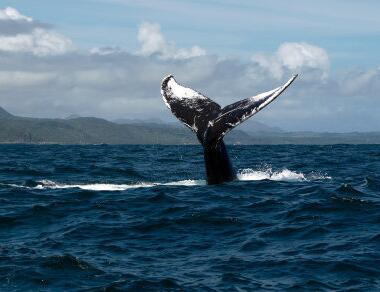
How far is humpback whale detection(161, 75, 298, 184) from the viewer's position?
45.0 feet

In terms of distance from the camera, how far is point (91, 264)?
9.47m

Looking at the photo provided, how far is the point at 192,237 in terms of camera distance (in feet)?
36.8

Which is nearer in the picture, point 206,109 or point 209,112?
point 209,112

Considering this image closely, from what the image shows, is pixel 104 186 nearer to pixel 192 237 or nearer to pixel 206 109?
pixel 206 109

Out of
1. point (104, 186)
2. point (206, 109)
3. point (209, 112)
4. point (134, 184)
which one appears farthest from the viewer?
point (134, 184)

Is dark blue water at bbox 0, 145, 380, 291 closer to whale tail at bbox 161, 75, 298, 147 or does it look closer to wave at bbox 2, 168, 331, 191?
wave at bbox 2, 168, 331, 191

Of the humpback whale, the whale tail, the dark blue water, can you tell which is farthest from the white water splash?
the whale tail

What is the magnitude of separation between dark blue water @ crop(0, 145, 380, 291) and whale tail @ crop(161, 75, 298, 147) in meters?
1.53

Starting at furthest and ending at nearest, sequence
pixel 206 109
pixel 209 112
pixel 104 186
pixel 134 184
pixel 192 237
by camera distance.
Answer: pixel 134 184
pixel 104 186
pixel 206 109
pixel 209 112
pixel 192 237

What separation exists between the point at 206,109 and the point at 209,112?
0.48 ft

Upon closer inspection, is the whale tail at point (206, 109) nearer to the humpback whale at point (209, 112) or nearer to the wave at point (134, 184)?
the humpback whale at point (209, 112)

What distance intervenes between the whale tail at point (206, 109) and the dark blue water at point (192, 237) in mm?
1531

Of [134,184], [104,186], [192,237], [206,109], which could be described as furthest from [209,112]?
[134,184]

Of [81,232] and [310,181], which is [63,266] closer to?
[81,232]
